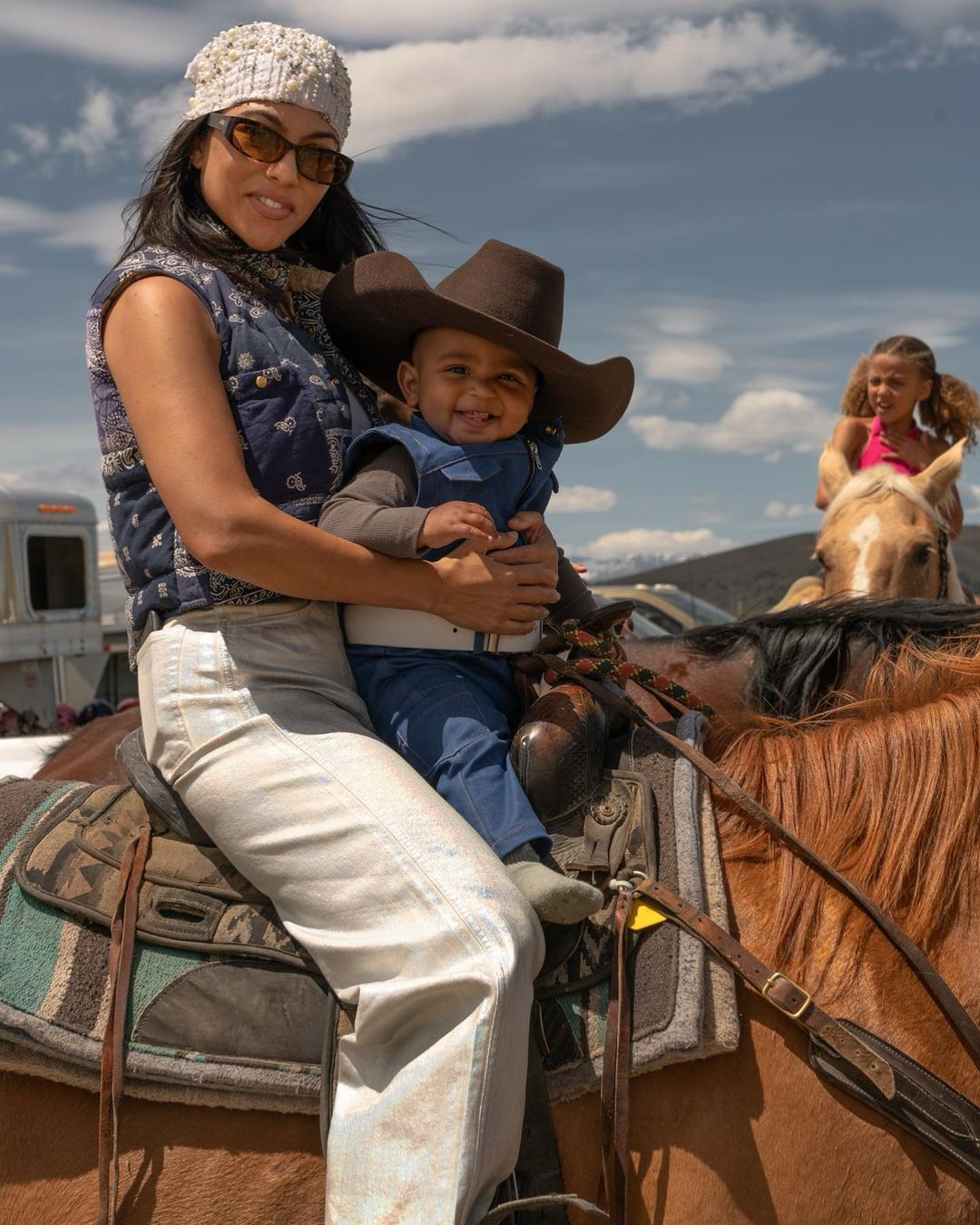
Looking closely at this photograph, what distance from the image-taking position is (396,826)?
78.1 inches

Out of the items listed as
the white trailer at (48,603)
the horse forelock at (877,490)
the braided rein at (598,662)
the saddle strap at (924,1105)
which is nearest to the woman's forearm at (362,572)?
the braided rein at (598,662)

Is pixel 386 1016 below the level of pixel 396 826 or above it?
below

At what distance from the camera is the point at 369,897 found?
6.46 ft

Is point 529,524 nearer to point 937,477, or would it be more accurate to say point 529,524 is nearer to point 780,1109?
point 780,1109

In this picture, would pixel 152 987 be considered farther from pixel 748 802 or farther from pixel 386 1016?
pixel 748 802

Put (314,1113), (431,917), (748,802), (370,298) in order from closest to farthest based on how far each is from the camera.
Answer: (431,917) < (314,1113) < (748,802) < (370,298)

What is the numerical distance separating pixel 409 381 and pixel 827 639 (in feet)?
6.46

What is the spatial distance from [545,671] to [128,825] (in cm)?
92

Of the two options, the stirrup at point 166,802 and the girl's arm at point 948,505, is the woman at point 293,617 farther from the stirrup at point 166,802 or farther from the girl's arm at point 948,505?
the girl's arm at point 948,505

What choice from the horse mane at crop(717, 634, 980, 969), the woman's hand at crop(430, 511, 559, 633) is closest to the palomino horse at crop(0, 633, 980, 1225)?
the horse mane at crop(717, 634, 980, 969)

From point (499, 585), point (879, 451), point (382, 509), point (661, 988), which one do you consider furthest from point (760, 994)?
point (879, 451)

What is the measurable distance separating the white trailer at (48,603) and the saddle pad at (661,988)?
38.5 feet

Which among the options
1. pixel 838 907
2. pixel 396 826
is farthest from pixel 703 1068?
pixel 396 826

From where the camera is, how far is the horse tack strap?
1987 mm
